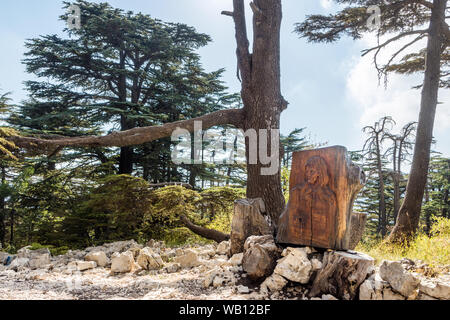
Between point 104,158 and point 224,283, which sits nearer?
point 224,283

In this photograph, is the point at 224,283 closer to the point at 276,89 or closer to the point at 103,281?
the point at 103,281

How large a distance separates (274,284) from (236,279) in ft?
1.45

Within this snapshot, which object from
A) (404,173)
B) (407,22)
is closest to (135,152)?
(407,22)

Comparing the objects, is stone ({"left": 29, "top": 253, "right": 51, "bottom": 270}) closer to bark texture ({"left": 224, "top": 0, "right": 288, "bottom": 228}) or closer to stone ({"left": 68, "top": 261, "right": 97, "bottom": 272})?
stone ({"left": 68, "top": 261, "right": 97, "bottom": 272})

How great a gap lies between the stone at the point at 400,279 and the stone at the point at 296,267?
640 mm

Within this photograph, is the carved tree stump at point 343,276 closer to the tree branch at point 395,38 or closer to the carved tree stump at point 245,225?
the carved tree stump at point 245,225

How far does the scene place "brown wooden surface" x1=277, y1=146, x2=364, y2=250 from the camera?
2.50 metres

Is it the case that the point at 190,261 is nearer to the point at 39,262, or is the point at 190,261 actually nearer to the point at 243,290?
the point at 243,290

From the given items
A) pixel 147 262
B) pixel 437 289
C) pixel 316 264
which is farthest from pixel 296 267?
pixel 147 262

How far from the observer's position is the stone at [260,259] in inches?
105

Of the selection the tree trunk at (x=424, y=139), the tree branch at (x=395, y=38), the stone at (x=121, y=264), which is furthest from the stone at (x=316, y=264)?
the tree branch at (x=395, y=38)
